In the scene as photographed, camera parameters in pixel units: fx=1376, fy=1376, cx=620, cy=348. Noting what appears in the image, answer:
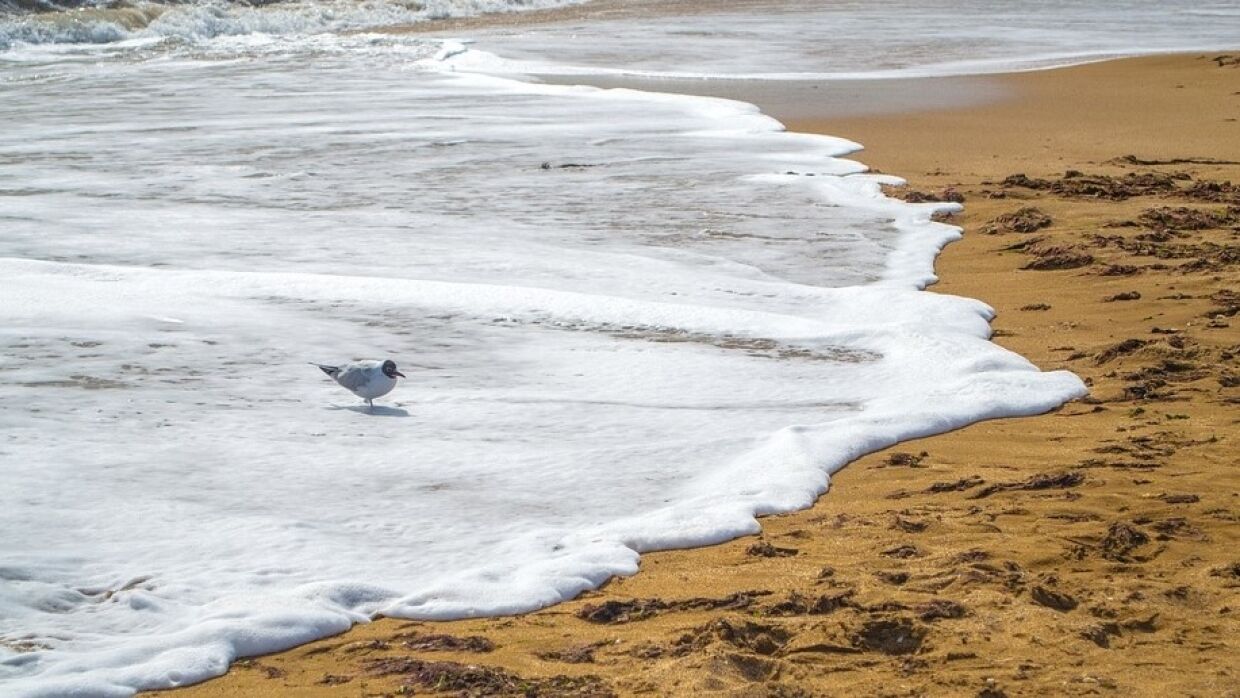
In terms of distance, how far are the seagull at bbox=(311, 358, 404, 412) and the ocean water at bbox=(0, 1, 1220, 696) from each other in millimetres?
96

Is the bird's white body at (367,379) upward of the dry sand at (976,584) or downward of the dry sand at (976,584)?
upward

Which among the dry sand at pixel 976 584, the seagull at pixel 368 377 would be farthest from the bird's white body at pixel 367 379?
the dry sand at pixel 976 584

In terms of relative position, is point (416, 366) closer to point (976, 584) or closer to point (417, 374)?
point (417, 374)

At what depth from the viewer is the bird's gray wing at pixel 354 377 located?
207 inches

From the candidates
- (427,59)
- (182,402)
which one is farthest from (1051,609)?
(427,59)

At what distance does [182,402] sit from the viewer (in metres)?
5.36

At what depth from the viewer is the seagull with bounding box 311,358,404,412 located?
207 inches

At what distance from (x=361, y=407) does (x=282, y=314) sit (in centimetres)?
148

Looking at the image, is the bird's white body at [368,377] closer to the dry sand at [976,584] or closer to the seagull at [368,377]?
the seagull at [368,377]

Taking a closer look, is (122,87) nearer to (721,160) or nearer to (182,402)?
(721,160)

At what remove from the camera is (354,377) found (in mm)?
5289

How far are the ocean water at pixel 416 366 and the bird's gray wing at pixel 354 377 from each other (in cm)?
12

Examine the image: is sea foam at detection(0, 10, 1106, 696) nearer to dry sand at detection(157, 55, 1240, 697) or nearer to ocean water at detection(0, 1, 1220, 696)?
ocean water at detection(0, 1, 1220, 696)

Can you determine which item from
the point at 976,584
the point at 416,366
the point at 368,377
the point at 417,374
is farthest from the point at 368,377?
the point at 976,584
